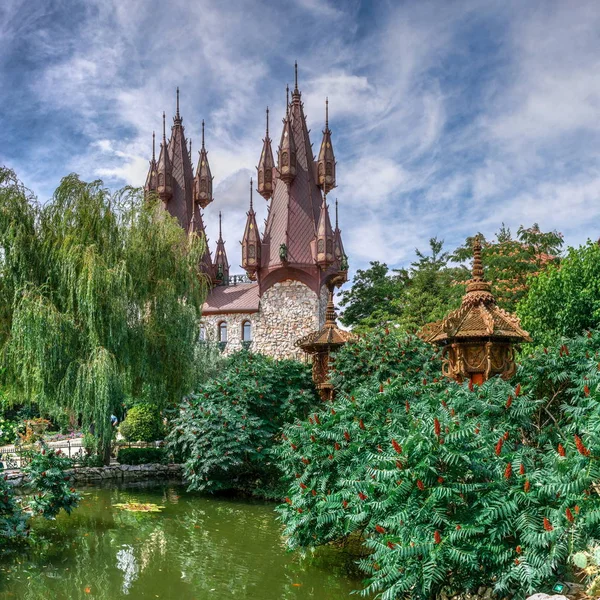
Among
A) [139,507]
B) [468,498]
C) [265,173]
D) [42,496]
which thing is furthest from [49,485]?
[265,173]

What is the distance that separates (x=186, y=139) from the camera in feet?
105

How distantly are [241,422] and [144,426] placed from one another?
855cm

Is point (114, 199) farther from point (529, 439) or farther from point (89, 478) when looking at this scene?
point (529, 439)

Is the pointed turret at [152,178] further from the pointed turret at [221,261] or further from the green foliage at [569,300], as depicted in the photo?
the green foliage at [569,300]

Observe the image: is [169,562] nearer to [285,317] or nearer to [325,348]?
[325,348]

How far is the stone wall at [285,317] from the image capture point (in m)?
25.4

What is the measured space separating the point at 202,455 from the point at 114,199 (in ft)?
20.0

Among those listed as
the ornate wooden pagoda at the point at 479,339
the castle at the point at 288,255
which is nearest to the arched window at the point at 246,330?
the castle at the point at 288,255

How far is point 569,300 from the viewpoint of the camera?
13.0 meters

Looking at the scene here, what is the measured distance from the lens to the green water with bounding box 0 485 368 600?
6.36 m

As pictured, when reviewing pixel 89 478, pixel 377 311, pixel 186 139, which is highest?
pixel 186 139

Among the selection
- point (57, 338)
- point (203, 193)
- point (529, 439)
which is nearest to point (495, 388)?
point (529, 439)

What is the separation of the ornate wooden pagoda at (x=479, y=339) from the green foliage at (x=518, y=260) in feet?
40.7

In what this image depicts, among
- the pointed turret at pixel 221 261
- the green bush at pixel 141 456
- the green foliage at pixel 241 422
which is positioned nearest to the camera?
the green foliage at pixel 241 422
